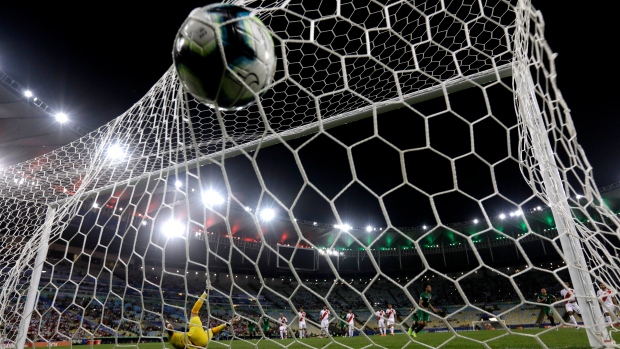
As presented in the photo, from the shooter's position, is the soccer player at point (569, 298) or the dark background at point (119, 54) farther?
the dark background at point (119, 54)

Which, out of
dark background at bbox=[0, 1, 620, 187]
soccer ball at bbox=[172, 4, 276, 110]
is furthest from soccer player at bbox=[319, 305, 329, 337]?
dark background at bbox=[0, 1, 620, 187]

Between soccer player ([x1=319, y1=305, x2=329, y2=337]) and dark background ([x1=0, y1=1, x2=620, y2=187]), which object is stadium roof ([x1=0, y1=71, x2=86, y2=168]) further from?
soccer player ([x1=319, y1=305, x2=329, y2=337])

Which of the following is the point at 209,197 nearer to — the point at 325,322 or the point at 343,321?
the point at 325,322

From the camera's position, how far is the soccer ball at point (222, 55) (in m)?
1.60

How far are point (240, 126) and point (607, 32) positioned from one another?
32.6ft

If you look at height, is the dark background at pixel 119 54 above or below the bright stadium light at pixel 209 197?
above

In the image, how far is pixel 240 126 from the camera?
13.6ft

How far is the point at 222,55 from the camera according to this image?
157 centimetres

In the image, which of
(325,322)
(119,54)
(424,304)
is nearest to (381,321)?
(325,322)

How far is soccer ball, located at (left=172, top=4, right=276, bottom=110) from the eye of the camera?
62.9 inches

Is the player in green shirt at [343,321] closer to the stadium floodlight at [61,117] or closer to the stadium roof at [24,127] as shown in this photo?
the stadium roof at [24,127]

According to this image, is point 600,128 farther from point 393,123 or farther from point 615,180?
point 393,123

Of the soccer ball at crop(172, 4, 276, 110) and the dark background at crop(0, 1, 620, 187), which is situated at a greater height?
the dark background at crop(0, 1, 620, 187)

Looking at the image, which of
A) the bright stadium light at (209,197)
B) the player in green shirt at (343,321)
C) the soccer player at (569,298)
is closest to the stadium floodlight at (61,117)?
the bright stadium light at (209,197)
